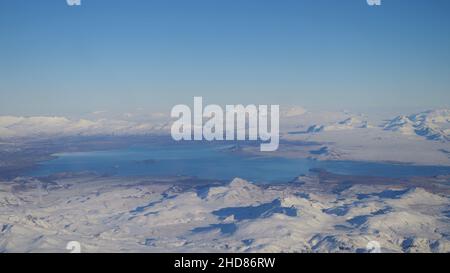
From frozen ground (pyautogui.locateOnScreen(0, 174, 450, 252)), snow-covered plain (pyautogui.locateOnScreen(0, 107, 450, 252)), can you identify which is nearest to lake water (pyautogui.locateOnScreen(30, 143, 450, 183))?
snow-covered plain (pyautogui.locateOnScreen(0, 107, 450, 252))

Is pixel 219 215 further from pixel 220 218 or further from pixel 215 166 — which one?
pixel 215 166

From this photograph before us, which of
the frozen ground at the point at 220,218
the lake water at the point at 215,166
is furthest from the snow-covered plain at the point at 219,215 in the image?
the lake water at the point at 215,166

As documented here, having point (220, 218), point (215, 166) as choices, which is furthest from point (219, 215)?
point (215, 166)

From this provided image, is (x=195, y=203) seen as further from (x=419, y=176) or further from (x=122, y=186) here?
(x=419, y=176)

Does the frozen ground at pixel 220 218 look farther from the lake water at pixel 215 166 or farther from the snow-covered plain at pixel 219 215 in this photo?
the lake water at pixel 215 166
